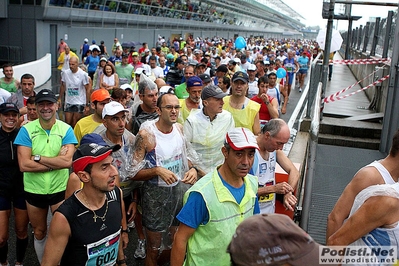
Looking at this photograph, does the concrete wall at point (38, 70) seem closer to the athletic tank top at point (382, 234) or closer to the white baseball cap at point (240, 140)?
the white baseball cap at point (240, 140)

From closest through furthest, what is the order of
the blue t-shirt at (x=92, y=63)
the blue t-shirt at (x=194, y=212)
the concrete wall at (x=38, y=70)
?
the blue t-shirt at (x=194, y=212)
the blue t-shirt at (x=92, y=63)
the concrete wall at (x=38, y=70)

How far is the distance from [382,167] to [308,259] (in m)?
1.92

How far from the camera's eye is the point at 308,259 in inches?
65.4

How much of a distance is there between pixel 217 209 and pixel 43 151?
2361 mm

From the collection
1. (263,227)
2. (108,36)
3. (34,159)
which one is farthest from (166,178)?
(108,36)

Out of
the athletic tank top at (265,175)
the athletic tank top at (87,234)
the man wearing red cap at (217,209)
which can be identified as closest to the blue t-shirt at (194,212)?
the man wearing red cap at (217,209)

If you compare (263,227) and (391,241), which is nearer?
(263,227)

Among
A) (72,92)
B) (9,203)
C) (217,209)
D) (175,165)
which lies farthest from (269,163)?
(72,92)

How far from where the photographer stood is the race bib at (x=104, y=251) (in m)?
3.28

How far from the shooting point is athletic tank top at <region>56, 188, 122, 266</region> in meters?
3.21

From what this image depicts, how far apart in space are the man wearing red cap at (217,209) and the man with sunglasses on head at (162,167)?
132 centimetres

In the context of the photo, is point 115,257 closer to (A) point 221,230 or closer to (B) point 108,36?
(A) point 221,230

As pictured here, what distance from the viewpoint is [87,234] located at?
323cm

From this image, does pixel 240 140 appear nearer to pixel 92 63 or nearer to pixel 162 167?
pixel 162 167
